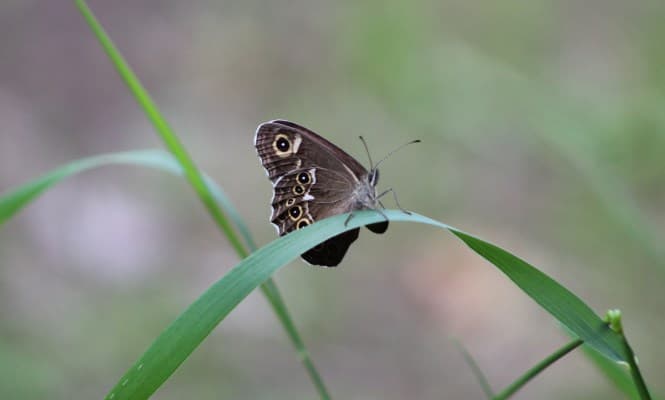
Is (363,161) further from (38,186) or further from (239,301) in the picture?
(239,301)

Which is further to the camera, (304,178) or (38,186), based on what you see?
(304,178)

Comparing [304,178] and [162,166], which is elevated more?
[162,166]

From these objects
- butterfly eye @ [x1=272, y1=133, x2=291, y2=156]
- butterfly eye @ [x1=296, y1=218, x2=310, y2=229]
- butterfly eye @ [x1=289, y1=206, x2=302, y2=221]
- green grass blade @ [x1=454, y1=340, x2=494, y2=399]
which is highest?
butterfly eye @ [x1=272, y1=133, x2=291, y2=156]

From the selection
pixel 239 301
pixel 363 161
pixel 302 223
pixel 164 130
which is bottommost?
pixel 239 301

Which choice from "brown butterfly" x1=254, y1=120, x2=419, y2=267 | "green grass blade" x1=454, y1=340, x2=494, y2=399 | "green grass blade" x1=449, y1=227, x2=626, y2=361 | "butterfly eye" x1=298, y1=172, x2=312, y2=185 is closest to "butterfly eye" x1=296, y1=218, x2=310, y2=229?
"brown butterfly" x1=254, y1=120, x2=419, y2=267

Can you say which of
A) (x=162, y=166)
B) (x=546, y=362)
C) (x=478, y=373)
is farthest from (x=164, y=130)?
(x=546, y=362)

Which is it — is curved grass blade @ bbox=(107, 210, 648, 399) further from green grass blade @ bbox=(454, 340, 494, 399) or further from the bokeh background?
the bokeh background

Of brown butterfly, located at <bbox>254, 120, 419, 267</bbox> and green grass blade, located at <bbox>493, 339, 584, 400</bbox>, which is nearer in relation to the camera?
green grass blade, located at <bbox>493, 339, 584, 400</bbox>

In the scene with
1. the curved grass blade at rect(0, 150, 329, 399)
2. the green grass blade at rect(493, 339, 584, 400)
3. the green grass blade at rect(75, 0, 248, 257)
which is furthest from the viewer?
the green grass blade at rect(75, 0, 248, 257)
